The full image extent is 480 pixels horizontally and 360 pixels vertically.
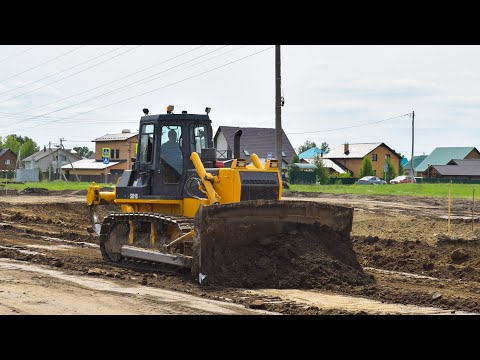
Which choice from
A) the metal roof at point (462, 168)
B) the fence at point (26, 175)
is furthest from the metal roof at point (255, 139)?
the metal roof at point (462, 168)

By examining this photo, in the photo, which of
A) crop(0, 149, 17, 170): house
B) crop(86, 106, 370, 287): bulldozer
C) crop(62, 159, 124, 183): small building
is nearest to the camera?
crop(86, 106, 370, 287): bulldozer

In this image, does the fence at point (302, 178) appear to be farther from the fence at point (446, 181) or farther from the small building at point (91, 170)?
the small building at point (91, 170)

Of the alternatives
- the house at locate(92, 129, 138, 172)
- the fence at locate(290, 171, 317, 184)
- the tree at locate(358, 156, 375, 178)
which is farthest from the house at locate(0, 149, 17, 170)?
the fence at locate(290, 171, 317, 184)

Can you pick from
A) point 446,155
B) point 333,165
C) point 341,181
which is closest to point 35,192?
point 341,181

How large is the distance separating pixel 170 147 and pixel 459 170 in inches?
3394

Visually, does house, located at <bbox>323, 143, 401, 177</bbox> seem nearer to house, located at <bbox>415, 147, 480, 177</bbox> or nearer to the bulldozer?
house, located at <bbox>415, 147, 480, 177</bbox>

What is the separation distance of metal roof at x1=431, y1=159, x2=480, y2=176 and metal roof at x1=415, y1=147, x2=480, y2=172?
37.7 feet

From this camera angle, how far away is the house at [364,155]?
4225 inches

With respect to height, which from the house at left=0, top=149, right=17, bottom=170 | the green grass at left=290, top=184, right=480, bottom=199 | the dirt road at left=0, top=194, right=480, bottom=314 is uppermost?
the house at left=0, top=149, right=17, bottom=170

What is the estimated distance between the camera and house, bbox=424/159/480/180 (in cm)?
9394

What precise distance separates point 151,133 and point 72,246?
5.64 m

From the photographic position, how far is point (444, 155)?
11312cm

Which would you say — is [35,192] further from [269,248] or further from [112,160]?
[112,160]

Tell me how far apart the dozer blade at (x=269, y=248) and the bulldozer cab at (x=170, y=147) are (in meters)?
2.23
